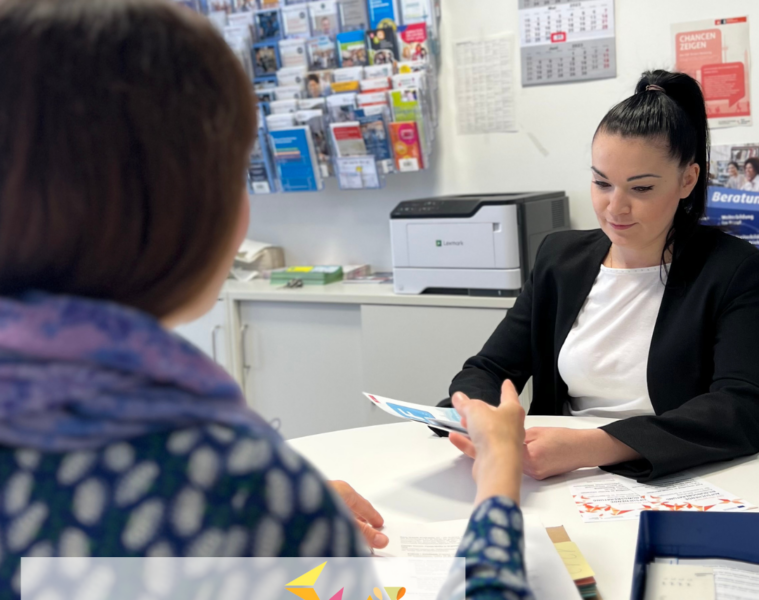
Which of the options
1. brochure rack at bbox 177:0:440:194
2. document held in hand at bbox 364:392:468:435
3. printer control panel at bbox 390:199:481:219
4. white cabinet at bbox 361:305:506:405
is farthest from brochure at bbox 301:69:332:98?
document held in hand at bbox 364:392:468:435

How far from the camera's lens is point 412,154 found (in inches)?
118

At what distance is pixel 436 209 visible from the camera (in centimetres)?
268

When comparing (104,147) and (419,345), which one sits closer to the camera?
(104,147)

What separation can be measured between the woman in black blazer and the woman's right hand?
1.54ft

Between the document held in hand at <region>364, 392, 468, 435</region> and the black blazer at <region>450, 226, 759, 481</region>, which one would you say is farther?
the black blazer at <region>450, 226, 759, 481</region>

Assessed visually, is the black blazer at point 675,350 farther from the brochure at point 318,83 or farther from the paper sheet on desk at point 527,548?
the brochure at point 318,83

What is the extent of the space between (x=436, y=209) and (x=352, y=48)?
856mm

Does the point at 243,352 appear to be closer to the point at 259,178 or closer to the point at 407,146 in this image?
the point at 259,178

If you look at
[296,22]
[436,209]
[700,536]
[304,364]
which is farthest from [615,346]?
[296,22]

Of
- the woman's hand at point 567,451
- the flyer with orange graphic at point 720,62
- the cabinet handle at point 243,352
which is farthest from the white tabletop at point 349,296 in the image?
the woman's hand at point 567,451

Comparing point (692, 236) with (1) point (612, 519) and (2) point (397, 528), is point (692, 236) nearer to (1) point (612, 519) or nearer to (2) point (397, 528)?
(1) point (612, 519)

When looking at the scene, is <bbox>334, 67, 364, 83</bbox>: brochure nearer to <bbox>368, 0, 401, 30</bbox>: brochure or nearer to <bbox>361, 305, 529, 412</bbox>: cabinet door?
<bbox>368, 0, 401, 30</bbox>: brochure

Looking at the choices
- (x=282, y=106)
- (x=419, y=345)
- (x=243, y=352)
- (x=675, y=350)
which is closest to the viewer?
(x=675, y=350)

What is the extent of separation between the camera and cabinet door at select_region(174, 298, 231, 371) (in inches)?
123
